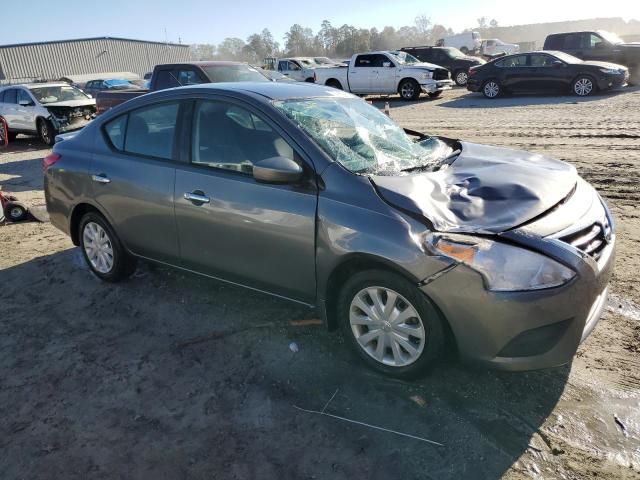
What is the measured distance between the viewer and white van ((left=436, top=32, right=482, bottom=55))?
4863 cm

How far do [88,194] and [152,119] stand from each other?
97cm

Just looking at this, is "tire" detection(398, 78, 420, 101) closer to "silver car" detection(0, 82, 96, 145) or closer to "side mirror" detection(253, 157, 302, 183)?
"silver car" detection(0, 82, 96, 145)

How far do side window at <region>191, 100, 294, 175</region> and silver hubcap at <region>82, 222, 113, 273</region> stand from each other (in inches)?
56.5

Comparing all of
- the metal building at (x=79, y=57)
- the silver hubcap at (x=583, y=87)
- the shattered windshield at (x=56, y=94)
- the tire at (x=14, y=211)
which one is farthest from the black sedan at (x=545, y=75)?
the metal building at (x=79, y=57)

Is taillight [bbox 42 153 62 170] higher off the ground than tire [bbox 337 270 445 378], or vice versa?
taillight [bbox 42 153 62 170]

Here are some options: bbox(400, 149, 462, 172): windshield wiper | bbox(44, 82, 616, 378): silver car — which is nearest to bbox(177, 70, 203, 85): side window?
bbox(44, 82, 616, 378): silver car

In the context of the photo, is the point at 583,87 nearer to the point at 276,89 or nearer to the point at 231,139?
the point at 276,89

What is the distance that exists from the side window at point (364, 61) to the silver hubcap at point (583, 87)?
7356 mm

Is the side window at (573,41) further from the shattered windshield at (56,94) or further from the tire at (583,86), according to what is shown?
the shattered windshield at (56,94)

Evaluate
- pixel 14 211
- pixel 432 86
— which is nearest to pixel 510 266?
pixel 14 211

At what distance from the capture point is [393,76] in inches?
763

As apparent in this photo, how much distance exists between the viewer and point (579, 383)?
3.08 metres

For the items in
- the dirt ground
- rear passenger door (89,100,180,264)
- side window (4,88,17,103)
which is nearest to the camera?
the dirt ground

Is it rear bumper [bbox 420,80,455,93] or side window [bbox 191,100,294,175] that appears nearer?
side window [bbox 191,100,294,175]
